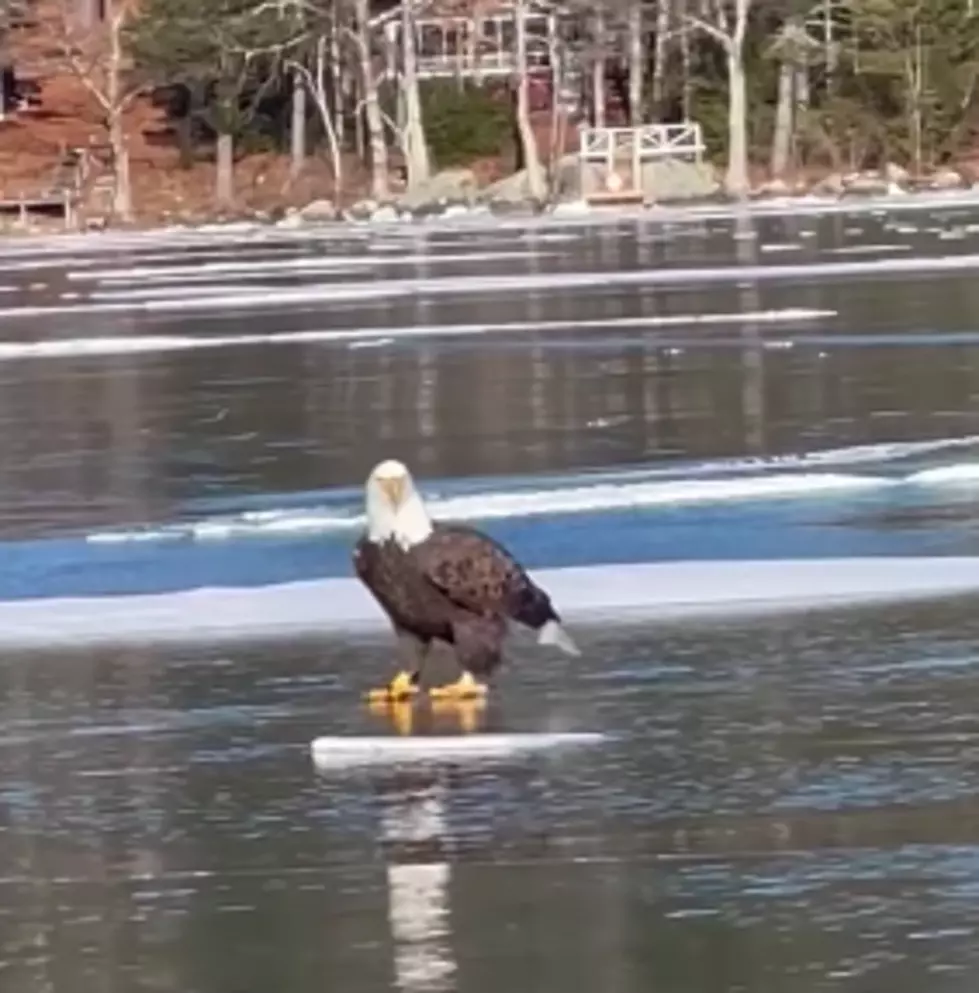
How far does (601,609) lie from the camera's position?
31.1ft

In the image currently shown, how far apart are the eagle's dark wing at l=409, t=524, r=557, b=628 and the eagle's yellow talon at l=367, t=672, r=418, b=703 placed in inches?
11.6

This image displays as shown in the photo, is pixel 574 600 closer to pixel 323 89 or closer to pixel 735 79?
pixel 735 79

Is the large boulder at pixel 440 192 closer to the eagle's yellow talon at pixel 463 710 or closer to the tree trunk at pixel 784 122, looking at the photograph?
the tree trunk at pixel 784 122

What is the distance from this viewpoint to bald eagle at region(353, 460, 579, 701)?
26.2 feet

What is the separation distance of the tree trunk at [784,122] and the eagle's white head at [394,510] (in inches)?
2156

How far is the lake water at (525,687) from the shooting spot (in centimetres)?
589

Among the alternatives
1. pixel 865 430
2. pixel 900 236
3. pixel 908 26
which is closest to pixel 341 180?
pixel 908 26

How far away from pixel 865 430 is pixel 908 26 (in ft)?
160

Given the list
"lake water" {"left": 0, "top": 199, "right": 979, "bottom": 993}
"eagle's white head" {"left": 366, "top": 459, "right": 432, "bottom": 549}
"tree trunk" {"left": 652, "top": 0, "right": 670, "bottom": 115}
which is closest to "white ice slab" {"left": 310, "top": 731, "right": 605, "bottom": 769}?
"lake water" {"left": 0, "top": 199, "right": 979, "bottom": 993}

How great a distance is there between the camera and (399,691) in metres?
8.16

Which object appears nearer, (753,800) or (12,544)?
(753,800)

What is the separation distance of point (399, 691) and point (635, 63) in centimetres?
5541

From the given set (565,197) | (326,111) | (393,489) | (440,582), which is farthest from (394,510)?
(326,111)

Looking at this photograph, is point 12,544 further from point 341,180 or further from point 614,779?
point 341,180
